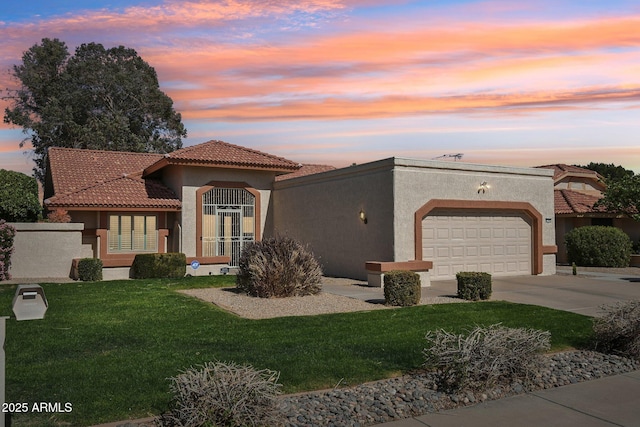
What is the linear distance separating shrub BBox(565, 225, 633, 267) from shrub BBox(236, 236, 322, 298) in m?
16.1

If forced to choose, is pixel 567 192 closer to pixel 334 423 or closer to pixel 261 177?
pixel 261 177

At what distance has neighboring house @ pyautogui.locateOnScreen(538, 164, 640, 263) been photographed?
28.2m

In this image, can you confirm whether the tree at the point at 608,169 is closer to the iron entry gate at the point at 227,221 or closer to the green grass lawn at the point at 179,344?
the iron entry gate at the point at 227,221

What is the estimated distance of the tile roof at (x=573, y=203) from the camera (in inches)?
1109

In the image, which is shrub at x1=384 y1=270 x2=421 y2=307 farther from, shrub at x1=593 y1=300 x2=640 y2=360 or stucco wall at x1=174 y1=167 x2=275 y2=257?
stucco wall at x1=174 y1=167 x2=275 y2=257

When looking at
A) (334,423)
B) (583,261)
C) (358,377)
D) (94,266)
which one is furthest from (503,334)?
(583,261)

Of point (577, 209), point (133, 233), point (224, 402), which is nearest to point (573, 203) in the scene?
point (577, 209)

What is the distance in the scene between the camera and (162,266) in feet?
65.5

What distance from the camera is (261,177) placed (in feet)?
76.6

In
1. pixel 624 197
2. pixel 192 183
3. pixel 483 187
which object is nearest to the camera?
pixel 483 187

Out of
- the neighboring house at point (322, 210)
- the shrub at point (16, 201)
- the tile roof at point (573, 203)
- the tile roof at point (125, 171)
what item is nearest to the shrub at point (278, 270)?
the neighboring house at point (322, 210)

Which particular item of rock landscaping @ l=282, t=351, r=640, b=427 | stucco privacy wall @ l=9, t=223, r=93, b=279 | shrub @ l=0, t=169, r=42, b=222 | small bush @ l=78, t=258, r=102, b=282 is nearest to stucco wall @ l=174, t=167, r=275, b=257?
small bush @ l=78, t=258, r=102, b=282

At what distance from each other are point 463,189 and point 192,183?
965 cm

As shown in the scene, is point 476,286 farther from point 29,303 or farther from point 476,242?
point 29,303
